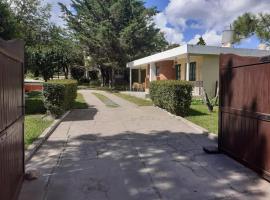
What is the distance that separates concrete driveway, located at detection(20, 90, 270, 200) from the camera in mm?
4750

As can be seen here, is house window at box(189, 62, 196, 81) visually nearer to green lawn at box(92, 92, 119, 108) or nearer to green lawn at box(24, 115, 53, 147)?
green lawn at box(92, 92, 119, 108)

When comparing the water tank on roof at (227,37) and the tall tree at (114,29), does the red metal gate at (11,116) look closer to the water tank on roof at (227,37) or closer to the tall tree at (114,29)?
the water tank on roof at (227,37)

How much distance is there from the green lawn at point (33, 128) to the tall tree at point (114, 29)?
23.4 meters

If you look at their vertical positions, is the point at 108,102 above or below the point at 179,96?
below

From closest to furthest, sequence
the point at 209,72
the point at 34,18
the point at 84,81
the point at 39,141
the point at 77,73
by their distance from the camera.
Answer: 1. the point at 39,141
2. the point at 209,72
3. the point at 34,18
4. the point at 84,81
5. the point at 77,73

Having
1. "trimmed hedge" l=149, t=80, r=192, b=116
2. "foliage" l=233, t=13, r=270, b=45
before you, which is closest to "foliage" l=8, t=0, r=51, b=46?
"foliage" l=233, t=13, r=270, b=45

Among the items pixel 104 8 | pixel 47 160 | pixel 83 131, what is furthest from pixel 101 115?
pixel 104 8

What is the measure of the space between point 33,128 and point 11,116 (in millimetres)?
6061

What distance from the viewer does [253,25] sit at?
22062 millimetres

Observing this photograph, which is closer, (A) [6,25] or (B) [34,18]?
(A) [6,25]

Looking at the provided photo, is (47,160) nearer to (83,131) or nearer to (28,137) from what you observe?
(28,137)

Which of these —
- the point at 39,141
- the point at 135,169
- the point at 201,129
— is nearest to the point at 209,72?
the point at 201,129

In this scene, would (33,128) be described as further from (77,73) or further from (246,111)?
(77,73)

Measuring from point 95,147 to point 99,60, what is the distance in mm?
29751
